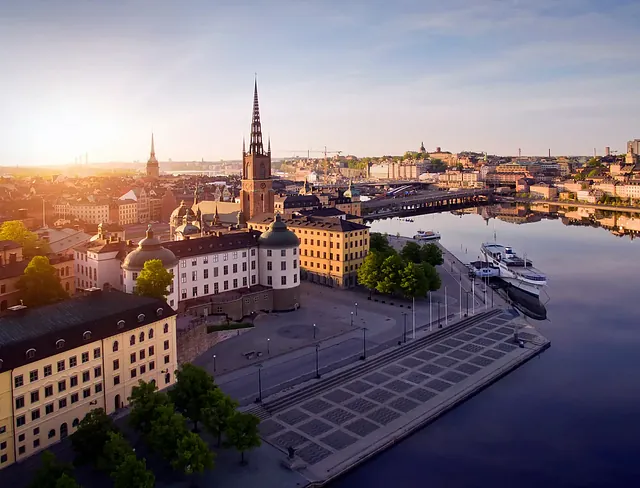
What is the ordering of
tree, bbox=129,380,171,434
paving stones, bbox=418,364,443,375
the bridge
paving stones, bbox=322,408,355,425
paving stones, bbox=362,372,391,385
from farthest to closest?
the bridge → paving stones, bbox=418,364,443,375 → paving stones, bbox=362,372,391,385 → paving stones, bbox=322,408,355,425 → tree, bbox=129,380,171,434

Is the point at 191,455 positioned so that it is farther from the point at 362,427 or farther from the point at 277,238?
the point at 277,238

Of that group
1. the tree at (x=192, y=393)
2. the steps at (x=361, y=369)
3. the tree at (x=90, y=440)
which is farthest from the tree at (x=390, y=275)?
the tree at (x=90, y=440)

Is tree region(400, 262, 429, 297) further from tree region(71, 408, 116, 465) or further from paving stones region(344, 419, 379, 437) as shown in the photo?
tree region(71, 408, 116, 465)

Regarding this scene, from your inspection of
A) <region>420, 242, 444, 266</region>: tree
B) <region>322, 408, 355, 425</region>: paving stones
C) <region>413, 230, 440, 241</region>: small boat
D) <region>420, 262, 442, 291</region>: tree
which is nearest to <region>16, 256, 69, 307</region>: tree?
<region>322, 408, 355, 425</region>: paving stones

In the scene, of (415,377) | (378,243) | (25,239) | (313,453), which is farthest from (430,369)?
(25,239)

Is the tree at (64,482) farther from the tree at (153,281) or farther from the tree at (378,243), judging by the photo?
the tree at (378,243)
